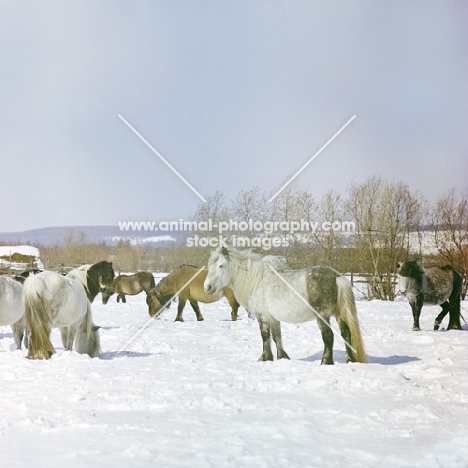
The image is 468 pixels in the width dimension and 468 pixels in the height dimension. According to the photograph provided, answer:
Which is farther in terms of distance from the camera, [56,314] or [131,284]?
[131,284]

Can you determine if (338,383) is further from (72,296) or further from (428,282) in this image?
(428,282)

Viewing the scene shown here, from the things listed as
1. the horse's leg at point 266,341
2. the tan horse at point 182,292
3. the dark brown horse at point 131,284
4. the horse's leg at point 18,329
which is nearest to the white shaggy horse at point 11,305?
the horse's leg at point 18,329

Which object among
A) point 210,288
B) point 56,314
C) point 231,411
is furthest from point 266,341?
point 56,314

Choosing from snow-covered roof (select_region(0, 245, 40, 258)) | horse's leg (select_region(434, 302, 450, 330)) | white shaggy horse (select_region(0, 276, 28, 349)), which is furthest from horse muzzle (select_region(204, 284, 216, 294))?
snow-covered roof (select_region(0, 245, 40, 258))

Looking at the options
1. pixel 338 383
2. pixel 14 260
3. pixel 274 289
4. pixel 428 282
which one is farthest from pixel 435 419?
pixel 14 260

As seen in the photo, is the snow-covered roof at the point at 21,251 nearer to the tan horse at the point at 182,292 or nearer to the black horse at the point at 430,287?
the tan horse at the point at 182,292

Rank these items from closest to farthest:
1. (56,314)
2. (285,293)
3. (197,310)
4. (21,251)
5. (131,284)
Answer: (285,293) → (56,314) → (197,310) → (131,284) → (21,251)

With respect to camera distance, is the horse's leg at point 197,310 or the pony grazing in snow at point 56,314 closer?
the pony grazing in snow at point 56,314

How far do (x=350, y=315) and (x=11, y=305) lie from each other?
17.4ft

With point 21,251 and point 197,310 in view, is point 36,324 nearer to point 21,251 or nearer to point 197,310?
point 197,310

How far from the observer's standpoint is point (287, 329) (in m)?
10.3

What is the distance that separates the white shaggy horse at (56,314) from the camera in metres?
6.75

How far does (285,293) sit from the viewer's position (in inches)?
260

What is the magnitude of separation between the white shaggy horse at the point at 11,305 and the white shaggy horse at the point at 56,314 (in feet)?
2.79
